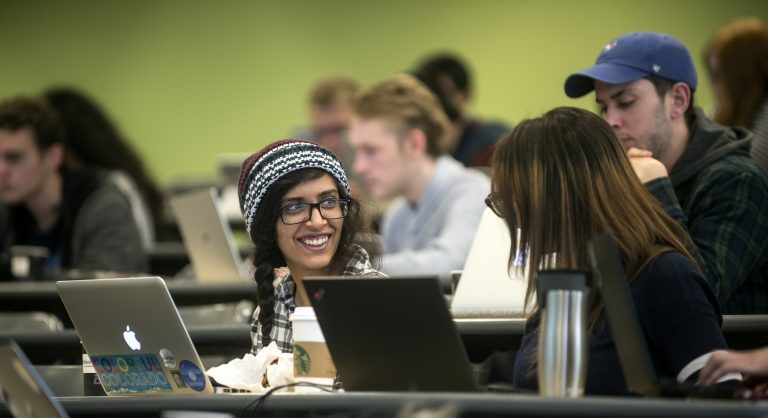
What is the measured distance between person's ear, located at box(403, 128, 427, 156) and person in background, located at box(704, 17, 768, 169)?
106 centimetres

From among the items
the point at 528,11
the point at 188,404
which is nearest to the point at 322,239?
the point at 188,404

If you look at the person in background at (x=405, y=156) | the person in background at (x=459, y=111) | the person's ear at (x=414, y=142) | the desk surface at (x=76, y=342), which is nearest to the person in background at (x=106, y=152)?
the person in background at (x=459, y=111)

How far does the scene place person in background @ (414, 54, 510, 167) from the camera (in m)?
5.68

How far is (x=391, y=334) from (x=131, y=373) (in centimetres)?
60

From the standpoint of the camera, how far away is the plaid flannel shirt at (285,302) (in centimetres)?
265

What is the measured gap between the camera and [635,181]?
2.30m

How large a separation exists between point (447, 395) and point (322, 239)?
0.80 metres

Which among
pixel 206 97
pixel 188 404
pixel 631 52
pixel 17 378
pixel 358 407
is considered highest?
pixel 206 97

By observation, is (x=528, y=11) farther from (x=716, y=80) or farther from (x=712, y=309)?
(x=712, y=309)

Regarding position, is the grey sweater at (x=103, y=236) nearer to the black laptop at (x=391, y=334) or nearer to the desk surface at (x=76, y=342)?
the desk surface at (x=76, y=342)

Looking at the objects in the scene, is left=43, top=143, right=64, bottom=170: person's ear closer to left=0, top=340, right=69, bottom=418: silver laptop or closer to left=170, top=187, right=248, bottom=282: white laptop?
left=170, top=187, right=248, bottom=282: white laptop

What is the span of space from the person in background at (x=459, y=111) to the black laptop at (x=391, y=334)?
333cm

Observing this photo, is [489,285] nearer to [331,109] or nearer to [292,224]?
[292,224]

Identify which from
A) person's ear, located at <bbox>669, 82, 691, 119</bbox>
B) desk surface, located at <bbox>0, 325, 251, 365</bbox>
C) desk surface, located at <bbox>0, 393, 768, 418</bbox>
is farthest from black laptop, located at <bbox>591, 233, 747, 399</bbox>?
desk surface, located at <bbox>0, 325, 251, 365</bbox>
